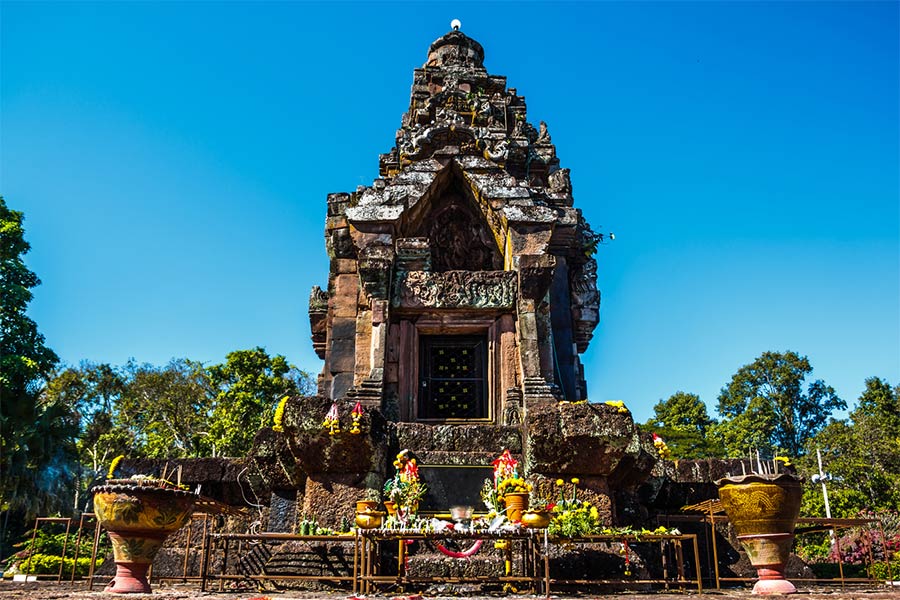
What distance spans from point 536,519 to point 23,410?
1941 centimetres

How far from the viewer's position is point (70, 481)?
21703 mm

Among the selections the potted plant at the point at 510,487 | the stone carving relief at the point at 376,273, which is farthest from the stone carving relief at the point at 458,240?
the potted plant at the point at 510,487

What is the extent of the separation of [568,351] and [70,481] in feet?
53.8

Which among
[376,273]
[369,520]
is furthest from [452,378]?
[369,520]

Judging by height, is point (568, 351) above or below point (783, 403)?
below

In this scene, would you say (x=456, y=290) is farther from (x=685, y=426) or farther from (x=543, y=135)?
(x=685, y=426)

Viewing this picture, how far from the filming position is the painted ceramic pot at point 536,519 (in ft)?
21.8

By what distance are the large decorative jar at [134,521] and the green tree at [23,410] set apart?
16.9 meters

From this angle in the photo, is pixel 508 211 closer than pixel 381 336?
No

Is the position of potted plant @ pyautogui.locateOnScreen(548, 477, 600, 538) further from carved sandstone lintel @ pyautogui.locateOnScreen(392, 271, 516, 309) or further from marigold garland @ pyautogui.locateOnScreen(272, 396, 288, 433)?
carved sandstone lintel @ pyautogui.locateOnScreen(392, 271, 516, 309)

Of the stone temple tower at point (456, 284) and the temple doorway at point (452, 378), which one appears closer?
the stone temple tower at point (456, 284)

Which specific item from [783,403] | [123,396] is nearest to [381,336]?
[123,396]

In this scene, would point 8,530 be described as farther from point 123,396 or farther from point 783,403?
point 783,403

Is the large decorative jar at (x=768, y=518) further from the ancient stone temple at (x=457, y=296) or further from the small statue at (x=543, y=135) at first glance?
the small statue at (x=543, y=135)
